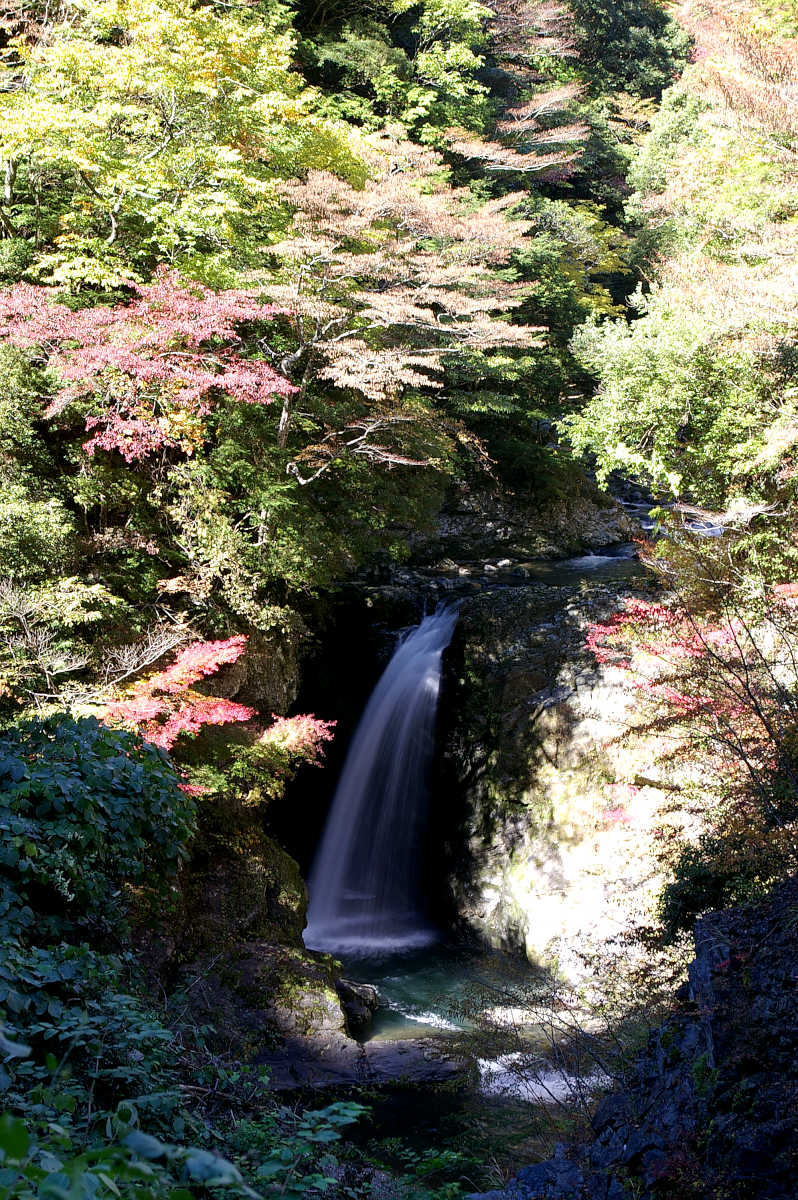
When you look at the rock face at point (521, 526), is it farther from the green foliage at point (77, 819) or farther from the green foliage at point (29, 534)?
the green foliage at point (77, 819)

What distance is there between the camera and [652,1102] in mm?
4621

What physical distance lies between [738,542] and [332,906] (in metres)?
7.48

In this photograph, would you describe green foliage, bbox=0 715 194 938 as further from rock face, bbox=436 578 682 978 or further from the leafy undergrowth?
rock face, bbox=436 578 682 978

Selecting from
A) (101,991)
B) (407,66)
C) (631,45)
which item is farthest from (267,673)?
(631,45)

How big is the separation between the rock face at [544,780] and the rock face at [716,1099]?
335cm

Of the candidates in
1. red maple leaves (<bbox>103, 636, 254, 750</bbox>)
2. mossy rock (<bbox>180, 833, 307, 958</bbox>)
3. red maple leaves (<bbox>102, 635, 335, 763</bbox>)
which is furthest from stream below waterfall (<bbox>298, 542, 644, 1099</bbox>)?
red maple leaves (<bbox>103, 636, 254, 750</bbox>)

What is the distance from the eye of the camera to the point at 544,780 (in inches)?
423

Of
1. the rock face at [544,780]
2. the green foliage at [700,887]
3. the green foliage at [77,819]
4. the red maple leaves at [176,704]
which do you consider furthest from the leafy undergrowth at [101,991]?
the rock face at [544,780]

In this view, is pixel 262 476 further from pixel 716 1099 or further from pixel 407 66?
pixel 407 66

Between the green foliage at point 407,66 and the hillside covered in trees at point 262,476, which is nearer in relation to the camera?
the hillside covered in trees at point 262,476

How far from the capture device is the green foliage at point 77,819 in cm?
349

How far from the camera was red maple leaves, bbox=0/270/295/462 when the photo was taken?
7.93 meters

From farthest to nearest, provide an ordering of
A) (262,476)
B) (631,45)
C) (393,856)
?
(631,45), (393,856), (262,476)

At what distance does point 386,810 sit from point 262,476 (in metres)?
5.58
